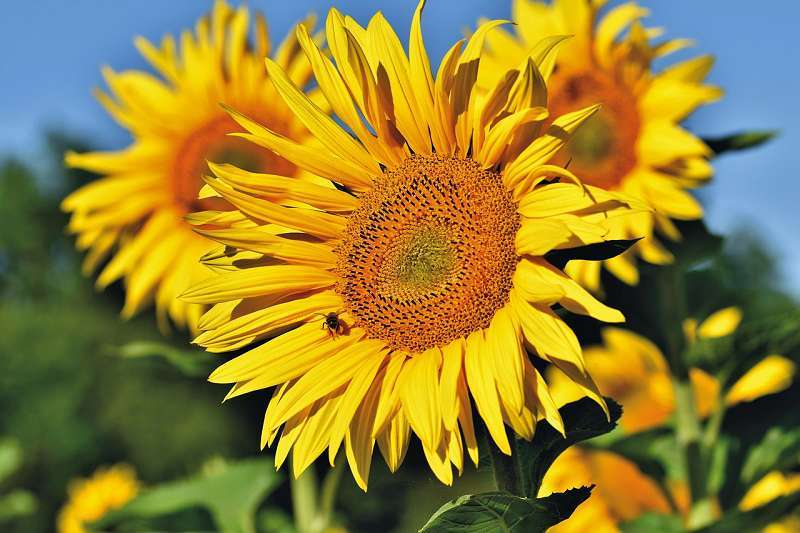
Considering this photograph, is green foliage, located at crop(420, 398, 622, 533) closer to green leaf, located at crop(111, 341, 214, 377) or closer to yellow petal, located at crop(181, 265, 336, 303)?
yellow petal, located at crop(181, 265, 336, 303)

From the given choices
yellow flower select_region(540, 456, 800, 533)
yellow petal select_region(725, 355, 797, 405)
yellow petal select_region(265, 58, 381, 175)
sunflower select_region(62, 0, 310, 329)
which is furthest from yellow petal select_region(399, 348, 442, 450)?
yellow petal select_region(725, 355, 797, 405)

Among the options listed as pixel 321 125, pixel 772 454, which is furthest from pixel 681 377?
pixel 321 125

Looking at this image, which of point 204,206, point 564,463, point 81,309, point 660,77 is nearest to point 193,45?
point 204,206

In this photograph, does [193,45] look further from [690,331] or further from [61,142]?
[61,142]

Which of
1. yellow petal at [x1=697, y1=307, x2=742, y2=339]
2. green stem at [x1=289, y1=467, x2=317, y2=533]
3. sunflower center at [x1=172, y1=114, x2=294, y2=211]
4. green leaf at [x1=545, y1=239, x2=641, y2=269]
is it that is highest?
sunflower center at [x1=172, y1=114, x2=294, y2=211]

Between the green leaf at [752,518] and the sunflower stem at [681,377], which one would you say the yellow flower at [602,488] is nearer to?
the sunflower stem at [681,377]

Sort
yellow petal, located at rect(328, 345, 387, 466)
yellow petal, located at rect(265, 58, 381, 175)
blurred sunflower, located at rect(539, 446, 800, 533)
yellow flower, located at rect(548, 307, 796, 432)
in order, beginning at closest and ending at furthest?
1. yellow petal, located at rect(328, 345, 387, 466)
2. yellow petal, located at rect(265, 58, 381, 175)
3. blurred sunflower, located at rect(539, 446, 800, 533)
4. yellow flower, located at rect(548, 307, 796, 432)

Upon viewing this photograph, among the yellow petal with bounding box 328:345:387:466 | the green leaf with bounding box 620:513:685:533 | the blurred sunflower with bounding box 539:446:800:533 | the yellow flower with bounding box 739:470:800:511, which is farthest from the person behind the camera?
the yellow flower with bounding box 739:470:800:511

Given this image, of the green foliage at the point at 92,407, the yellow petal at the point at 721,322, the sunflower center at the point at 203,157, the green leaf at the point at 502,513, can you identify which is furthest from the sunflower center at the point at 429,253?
the green foliage at the point at 92,407

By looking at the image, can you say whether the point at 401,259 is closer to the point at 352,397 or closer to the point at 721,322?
the point at 352,397

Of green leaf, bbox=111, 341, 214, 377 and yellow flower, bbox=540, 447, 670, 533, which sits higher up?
green leaf, bbox=111, 341, 214, 377
